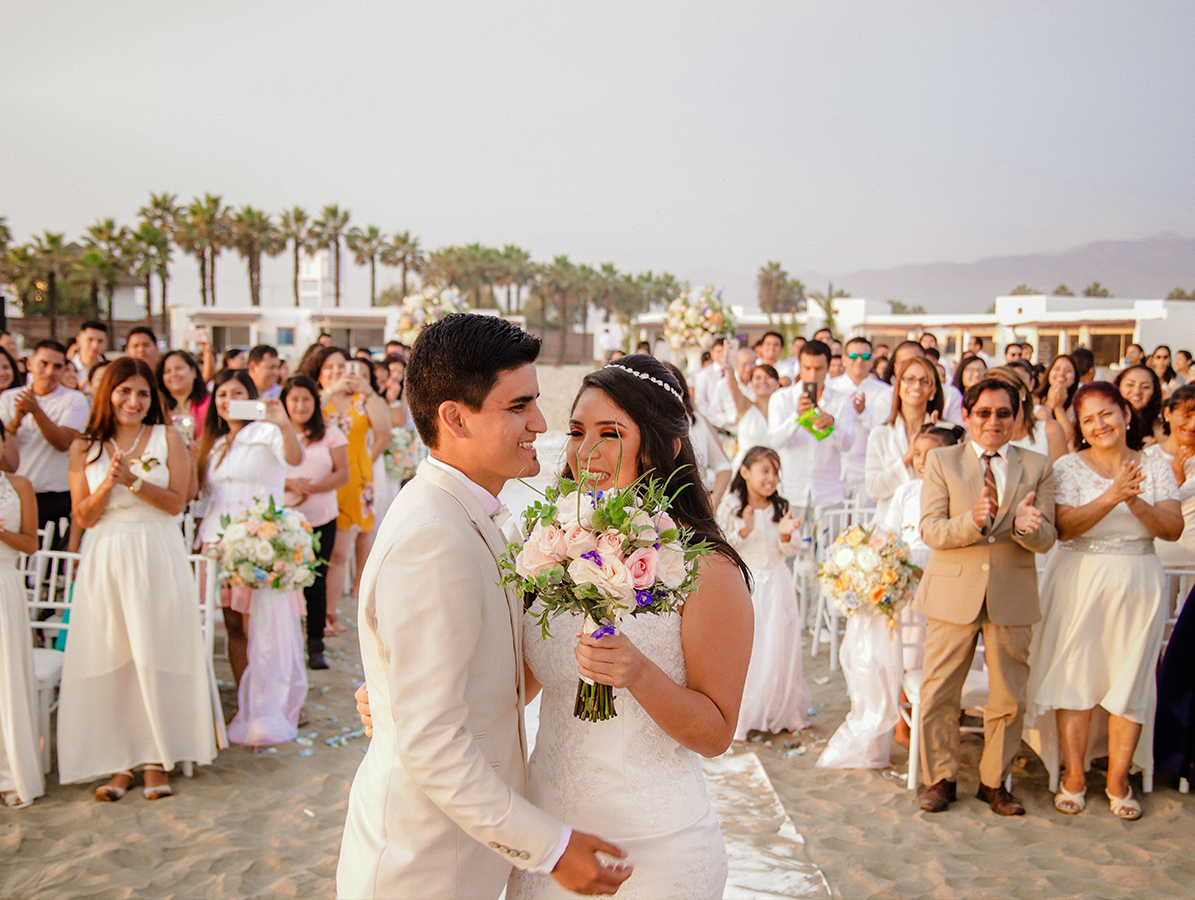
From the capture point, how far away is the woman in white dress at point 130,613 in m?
4.86

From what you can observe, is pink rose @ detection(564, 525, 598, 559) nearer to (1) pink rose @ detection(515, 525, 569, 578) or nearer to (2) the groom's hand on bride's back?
(1) pink rose @ detection(515, 525, 569, 578)

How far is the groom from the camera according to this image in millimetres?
1883

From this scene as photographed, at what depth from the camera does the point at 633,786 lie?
2.25 m

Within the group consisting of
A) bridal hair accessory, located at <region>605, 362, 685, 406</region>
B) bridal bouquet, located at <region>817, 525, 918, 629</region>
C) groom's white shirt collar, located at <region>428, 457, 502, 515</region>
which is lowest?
bridal bouquet, located at <region>817, 525, 918, 629</region>

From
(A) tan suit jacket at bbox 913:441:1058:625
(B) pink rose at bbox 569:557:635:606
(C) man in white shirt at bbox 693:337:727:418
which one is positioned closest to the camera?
(B) pink rose at bbox 569:557:635:606

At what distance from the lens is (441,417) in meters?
2.14

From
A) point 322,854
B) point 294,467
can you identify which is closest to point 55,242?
point 294,467

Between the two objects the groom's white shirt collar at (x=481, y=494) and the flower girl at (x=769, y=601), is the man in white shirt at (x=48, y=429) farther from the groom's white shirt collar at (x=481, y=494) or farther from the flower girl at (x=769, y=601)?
the groom's white shirt collar at (x=481, y=494)

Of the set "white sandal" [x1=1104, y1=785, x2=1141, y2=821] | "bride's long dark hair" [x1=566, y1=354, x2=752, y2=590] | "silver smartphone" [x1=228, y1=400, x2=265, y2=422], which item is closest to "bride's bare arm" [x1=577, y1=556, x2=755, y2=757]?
"bride's long dark hair" [x1=566, y1=354, x2=752, y2=590]

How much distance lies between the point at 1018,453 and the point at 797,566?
3.25 metres

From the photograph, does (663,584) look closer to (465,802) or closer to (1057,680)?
(465,802)

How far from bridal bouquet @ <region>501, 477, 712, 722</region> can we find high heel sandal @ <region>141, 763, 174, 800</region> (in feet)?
13.3

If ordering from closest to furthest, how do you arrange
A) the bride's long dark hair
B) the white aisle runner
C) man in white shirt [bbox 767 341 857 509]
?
the bride's long dark hair
the white aisle runner
man in white shirt [bbox 767 341 857 509]

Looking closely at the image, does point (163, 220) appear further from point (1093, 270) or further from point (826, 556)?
point (1093, 270)
